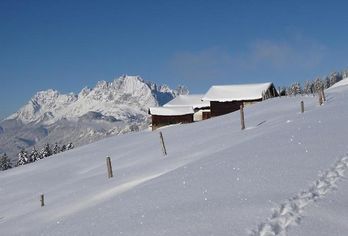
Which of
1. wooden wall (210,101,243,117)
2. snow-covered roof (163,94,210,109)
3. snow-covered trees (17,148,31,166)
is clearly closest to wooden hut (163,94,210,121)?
snow-covered roof (163,94,210,109)

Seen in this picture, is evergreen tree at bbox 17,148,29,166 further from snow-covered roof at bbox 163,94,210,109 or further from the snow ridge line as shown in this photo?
the snow ridge line

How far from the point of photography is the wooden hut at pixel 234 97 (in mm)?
75625

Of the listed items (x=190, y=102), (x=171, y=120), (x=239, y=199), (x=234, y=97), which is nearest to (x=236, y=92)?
(x=234, y=97)

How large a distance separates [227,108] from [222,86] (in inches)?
234

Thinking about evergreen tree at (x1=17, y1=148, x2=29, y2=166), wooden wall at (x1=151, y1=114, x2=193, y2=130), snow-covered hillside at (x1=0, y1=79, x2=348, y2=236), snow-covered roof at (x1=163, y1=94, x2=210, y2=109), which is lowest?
evergreen tree at (x1=17, y1=148, x2=29, y2=166)

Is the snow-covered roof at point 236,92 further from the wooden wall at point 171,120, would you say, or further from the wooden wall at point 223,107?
the wooden wall at point 171,120

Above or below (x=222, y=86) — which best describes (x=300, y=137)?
below

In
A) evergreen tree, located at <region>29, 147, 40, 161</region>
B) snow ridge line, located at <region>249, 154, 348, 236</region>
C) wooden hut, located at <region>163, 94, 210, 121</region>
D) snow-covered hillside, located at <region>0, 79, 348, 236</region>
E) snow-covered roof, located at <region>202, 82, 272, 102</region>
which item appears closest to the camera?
snow ridge line, located at <region>249, 154, 348, 236</region>

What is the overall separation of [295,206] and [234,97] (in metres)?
65.4

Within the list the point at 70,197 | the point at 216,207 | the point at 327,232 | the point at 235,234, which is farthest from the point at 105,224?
the point at 70,197

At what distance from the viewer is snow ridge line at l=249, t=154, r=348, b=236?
980 cm

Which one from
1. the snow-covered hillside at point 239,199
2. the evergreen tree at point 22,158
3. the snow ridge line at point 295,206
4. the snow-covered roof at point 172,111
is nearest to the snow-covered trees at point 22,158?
the evergreen tree at point 22,158

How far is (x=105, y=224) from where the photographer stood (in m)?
12.8

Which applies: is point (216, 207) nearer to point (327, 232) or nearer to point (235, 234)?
point (235, 234)
